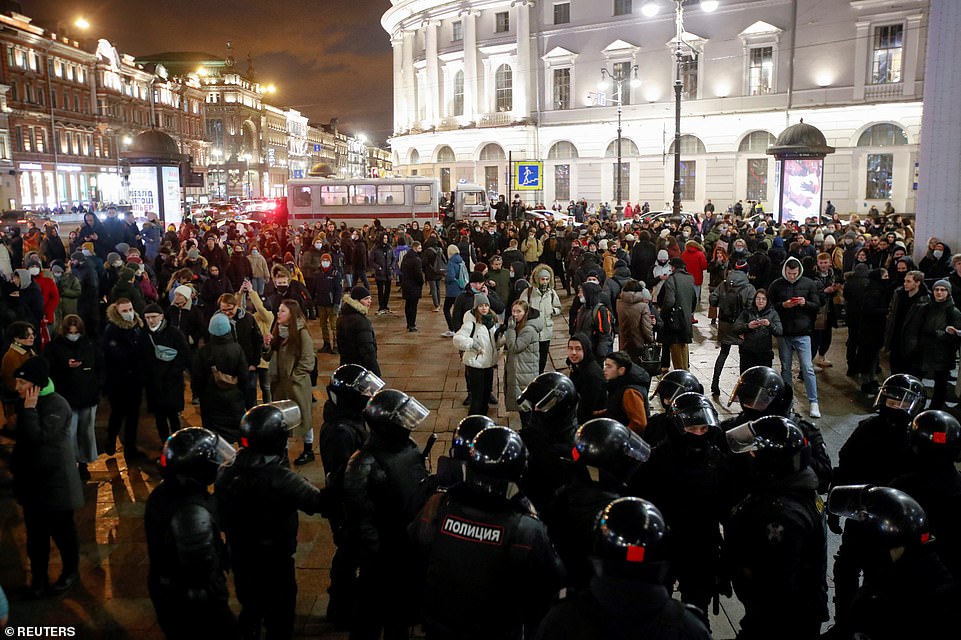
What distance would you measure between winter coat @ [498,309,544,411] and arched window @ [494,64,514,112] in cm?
4455

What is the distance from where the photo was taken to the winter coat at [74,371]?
6.43 metres

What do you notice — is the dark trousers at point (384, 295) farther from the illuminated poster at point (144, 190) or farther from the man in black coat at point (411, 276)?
the illuminated poster at point (144, 190)

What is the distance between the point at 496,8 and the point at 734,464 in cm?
5087

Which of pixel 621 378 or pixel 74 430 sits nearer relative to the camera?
pixel 621 378

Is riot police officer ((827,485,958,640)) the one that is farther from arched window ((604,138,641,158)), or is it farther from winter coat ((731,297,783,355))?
arched window ((604,138,641,158))

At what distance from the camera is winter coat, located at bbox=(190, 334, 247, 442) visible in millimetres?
6523

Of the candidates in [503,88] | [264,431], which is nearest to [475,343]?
[264,431]

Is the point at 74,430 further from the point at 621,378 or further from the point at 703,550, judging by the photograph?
the point at 703,550

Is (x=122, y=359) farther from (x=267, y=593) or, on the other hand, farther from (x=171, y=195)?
(x=171, y=195)

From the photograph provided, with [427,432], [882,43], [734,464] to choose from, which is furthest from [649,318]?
[882,43]

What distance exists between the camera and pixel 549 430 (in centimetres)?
412

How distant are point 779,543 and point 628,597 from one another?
1240 mm

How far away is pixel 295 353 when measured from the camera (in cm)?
710

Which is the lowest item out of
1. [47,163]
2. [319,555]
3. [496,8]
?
[319,555]
